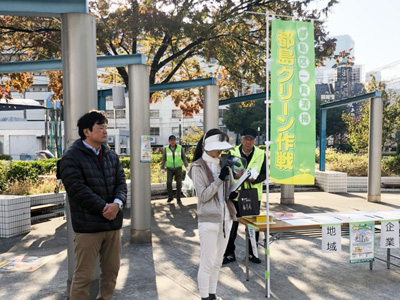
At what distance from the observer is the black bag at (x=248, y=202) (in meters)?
4.48

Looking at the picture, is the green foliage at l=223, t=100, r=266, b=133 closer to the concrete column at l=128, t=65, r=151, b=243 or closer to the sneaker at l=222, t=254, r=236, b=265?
the concrete column at l=128, t=65, r=151, b=243

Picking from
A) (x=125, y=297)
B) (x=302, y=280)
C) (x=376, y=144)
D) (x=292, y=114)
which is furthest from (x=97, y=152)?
(x=376, y=144)

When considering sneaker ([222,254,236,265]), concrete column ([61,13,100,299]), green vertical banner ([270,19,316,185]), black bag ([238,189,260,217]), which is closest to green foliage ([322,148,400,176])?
sneaker ([222,254,236,265])

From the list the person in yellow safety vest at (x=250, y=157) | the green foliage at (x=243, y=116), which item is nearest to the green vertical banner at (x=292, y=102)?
the person in yellow safety vest at (x=250, y=157)

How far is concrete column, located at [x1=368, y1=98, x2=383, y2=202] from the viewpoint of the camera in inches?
389

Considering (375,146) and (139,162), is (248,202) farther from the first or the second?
(375,146)

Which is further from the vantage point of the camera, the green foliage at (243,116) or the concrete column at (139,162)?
the green foliage at (243,116)

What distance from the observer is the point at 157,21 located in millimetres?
10461

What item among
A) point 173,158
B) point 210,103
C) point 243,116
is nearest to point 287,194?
point 173,158

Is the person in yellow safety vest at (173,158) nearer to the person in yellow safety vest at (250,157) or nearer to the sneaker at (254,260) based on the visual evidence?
the person in yellow safety vest at (250,157)

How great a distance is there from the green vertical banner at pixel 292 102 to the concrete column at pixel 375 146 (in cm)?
684

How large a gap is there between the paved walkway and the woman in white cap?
1.52ft

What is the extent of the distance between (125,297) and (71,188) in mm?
1617

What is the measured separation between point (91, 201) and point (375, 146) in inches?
357
